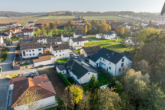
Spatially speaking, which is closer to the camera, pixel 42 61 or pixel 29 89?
pixel 29 89

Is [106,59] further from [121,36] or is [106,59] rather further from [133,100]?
[121,36]

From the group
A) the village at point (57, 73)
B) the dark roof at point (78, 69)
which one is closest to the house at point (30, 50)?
the village at point (57, 73)

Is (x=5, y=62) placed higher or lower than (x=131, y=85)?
lower

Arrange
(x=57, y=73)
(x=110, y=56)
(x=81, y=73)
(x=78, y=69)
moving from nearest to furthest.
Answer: (x=81, y=73)
(x=78, y=69)
(x=110, y=56)
(x=57, y=73)

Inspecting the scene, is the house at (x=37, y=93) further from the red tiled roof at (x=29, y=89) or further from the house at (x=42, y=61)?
the house at (x=42, y=61)

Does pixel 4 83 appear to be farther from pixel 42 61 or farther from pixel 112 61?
pixel 112 61

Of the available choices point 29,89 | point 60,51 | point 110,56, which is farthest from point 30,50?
point 110,56

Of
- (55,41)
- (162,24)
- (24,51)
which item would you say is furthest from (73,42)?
(162,24)

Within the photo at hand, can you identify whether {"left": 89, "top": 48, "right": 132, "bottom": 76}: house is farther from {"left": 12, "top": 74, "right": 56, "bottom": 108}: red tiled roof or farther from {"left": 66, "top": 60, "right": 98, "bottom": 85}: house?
{"left": 12, "top": 74, "right": 56, "bottom": 108}: red tiled roof
